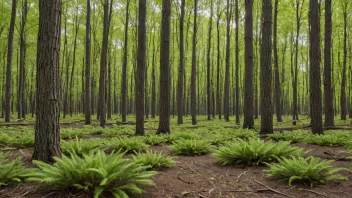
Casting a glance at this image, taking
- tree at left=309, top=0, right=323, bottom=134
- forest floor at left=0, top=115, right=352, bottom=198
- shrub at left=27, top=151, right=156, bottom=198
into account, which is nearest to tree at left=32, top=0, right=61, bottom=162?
forest floor at left=0, top=115, right=352, bottom=198

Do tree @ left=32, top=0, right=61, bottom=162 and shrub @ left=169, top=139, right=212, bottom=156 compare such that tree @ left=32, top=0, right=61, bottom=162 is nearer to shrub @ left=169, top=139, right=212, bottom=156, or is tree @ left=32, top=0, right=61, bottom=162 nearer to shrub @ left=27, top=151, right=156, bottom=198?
shrub @ left=27, top=151, right=156, bottom=198

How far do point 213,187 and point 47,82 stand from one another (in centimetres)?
337

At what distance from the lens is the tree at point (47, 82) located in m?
4.19

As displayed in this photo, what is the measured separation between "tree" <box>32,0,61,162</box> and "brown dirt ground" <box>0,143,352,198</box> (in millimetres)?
681

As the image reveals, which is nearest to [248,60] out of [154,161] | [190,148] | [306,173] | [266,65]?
[266,65]

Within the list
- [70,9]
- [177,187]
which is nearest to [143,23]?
[177,187]

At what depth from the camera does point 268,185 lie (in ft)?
12.9

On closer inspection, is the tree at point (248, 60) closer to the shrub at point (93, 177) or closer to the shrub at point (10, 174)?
the shrub at point (93, 177)

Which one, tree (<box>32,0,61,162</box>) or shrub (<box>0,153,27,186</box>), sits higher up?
tree (<box>32,0,61,162</box>)

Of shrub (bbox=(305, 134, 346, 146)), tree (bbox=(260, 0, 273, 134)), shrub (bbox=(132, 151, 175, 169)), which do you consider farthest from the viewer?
tree (bbox=(260, 0, 273, 134))

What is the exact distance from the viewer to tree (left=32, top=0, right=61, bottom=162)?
419 centimetres

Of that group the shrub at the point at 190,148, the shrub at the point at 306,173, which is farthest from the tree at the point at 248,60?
the shrub at the point at 306,173

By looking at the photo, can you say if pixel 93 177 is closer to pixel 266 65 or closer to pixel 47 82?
pixel 47 82

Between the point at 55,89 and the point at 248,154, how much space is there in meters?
4.08
